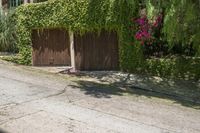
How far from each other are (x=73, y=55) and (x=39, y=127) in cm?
778

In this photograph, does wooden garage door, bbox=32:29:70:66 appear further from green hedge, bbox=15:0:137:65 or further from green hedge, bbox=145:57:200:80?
green hedge, bbox=145:57:200:80

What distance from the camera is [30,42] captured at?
614 inches

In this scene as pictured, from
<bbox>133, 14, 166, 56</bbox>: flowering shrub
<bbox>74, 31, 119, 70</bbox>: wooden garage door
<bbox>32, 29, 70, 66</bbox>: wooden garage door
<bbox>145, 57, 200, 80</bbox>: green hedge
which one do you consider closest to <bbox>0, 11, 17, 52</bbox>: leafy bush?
<bbox>32, 29, 70, 66</bbox>: wooden garage door

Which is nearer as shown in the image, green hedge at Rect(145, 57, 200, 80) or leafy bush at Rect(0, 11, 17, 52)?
green hedge at Rect(145, 57, 200, 80)

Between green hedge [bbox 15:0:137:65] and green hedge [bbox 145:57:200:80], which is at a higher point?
green hedge [bbox 15:0:137:65]

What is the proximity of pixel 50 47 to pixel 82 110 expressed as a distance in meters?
7.28

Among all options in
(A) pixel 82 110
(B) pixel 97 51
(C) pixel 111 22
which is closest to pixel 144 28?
(C) pixel 111 22

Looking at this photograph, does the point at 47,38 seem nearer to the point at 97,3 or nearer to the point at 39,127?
the point at 97,3

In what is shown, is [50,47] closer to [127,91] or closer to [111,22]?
[111,22]

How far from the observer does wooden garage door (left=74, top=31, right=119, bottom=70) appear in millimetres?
14469

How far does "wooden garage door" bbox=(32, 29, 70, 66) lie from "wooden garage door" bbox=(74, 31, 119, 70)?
2.17 ft

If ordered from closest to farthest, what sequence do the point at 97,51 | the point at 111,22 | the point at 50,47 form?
1. the point at 111,22
2. the point at 97,51
3. the point at 50,47

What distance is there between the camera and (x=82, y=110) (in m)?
8.76

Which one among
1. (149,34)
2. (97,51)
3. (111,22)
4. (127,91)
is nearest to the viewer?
(127,91)
